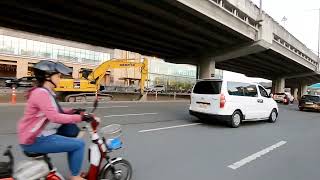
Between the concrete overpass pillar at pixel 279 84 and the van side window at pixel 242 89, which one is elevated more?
the concrete overpass pillar at pixel 279 84

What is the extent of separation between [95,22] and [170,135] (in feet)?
46.6

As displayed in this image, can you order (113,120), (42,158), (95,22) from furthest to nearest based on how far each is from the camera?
(95,22) → (113,120) → (42,158)

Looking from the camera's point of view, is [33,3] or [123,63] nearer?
[33,3]

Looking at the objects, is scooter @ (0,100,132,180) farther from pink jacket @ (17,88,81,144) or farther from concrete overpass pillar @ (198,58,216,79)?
concrete overpass pillar @ (198,58,216,79)

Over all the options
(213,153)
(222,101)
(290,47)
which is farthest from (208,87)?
(290,47)

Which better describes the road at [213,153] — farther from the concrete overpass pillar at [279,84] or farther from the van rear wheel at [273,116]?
the concrete overpass pillar at [279,84]

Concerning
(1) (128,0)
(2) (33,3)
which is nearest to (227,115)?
(1) (128,0)

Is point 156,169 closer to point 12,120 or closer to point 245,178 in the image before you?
point 245,178

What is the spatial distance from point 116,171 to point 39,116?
1.35 m

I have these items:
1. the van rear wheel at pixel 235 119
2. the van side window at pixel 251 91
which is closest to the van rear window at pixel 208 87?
the van rear wheel at pixel 235 119

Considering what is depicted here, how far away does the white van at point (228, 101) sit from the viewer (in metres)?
11.9

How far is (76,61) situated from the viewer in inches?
2456

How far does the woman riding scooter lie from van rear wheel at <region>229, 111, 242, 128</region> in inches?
352

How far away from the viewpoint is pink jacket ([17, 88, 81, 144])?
135 inches
